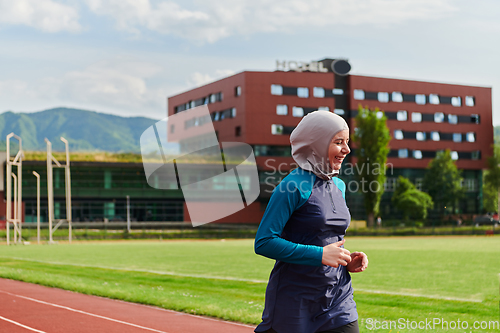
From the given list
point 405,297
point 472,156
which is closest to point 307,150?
point 405,297

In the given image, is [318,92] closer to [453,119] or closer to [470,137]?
[453,119]

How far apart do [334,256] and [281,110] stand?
76.2 metres

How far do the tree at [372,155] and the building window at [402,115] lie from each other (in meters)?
17.7

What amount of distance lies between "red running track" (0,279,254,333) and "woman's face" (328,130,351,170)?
21.9 ft

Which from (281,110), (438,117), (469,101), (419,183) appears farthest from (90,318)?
(469,101)

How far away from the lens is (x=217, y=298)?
13.5 meters

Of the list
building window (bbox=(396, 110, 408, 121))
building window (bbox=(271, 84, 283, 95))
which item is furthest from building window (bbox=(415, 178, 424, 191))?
building window (bbox=(271, 84, 283, 95))

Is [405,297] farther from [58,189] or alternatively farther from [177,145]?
[58,189]

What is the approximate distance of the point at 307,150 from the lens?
11.0 feet

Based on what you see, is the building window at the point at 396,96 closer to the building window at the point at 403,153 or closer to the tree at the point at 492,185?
the building window at the point at 403,153

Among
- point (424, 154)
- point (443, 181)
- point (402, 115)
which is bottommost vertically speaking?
point (443, 181)

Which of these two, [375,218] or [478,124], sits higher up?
[478,124]

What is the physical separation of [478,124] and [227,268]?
260 feet

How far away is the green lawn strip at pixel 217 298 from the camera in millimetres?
10875
